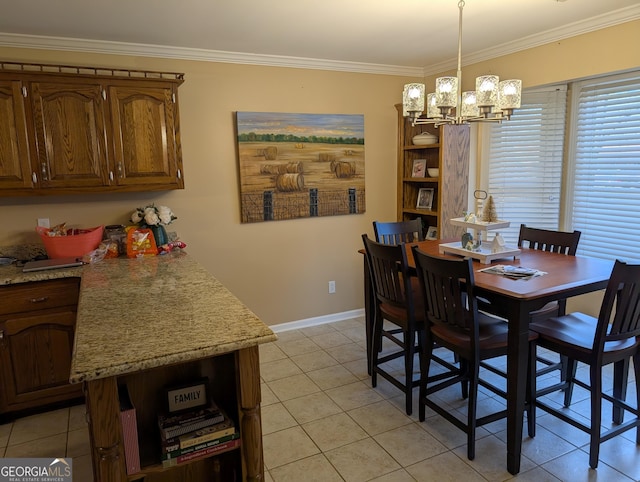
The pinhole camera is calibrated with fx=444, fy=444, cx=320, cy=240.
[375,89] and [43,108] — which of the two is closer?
[43,108]

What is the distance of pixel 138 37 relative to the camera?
3172 mm

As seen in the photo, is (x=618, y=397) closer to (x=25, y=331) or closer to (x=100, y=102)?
(x=25, y=331)

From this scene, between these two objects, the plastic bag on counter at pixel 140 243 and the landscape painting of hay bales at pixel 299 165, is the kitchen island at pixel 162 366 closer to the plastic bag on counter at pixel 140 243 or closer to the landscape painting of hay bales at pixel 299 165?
the plastic bag on counter at pixel 140 243

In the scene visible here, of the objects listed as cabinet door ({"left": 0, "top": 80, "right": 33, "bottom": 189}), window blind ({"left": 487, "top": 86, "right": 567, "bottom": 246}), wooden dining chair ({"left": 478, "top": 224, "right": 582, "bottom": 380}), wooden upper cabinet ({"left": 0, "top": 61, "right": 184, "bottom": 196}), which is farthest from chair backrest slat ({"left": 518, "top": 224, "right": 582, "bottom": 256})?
cabinet door ({"left": 0, "top": 80, "right": 33, "bottom": 189})

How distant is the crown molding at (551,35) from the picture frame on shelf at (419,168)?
86 centimetres

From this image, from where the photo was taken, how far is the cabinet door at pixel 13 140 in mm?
2768

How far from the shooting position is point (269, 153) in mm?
3869

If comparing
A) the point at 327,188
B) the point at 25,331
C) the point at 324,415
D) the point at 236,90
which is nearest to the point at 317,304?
the point at 327,188

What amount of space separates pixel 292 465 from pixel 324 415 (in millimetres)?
493

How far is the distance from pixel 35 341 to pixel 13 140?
1.27 metres

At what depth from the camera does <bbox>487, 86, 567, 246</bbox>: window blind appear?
357 centimetres

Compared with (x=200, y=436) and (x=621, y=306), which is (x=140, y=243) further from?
(x=621, y=306)

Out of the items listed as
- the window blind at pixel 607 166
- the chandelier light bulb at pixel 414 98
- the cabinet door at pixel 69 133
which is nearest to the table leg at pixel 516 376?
the chandelier light bulb at pixel 414 98

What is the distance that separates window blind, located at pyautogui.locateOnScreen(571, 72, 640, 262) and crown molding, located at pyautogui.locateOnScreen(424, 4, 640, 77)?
0.38 m
